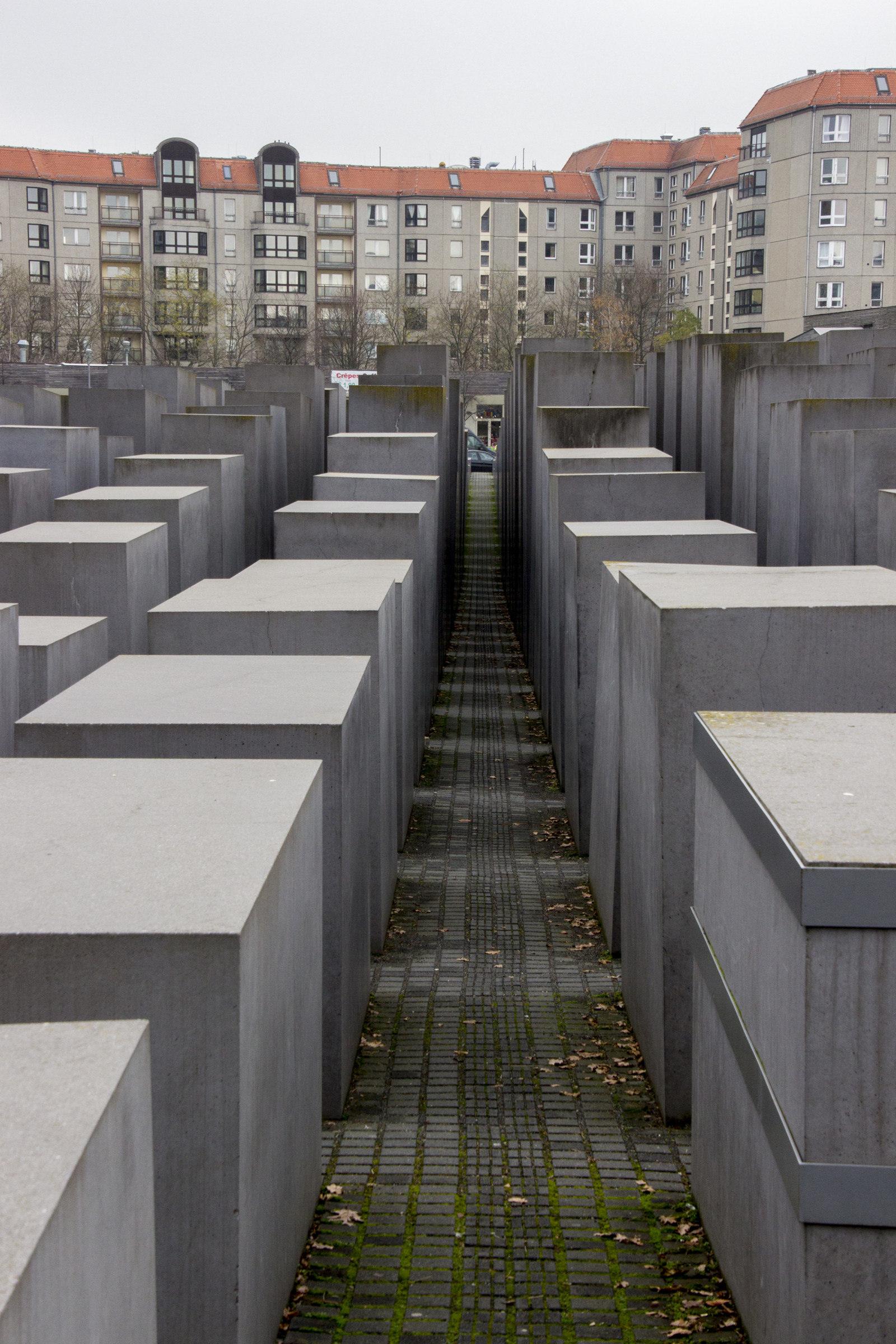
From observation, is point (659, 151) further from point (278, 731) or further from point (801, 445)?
point (278, 731)

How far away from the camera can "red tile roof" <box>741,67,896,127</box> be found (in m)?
72.2

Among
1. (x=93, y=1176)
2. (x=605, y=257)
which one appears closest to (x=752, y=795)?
(x=93, y=1176)

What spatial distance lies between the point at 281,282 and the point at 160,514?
78517 mm

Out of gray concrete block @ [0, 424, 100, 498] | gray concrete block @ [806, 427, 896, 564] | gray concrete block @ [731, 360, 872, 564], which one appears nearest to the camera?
gray concrete block @ [806, 427, 896, 564]

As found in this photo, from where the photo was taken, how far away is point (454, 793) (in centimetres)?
1197

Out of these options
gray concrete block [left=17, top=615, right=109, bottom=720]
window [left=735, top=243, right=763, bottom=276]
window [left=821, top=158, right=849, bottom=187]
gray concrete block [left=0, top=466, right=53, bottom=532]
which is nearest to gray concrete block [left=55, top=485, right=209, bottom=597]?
gray concrete block [left=0, top=466, right=53, bottom=532]

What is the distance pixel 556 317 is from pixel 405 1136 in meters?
76.1

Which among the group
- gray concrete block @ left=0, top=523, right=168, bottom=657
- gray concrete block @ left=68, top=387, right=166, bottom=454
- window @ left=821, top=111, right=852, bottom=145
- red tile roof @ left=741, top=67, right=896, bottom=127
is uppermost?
red tile roof @ left=741, top=67, right=896, bottom=127

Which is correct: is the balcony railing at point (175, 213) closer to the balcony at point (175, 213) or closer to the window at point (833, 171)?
the balcony at point (175, 213)

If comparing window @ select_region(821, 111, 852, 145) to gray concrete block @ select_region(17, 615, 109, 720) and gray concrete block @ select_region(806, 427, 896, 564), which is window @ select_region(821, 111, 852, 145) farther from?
gray concrete block @ select_region(17, 615, 109, 720)

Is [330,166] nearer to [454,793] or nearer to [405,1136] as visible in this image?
[454,793]

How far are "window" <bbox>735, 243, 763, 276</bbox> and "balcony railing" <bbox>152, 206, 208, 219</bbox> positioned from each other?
31.0 m

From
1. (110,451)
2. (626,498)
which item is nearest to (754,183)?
(110,451)

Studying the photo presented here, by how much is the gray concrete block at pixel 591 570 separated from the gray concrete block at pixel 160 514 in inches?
121
